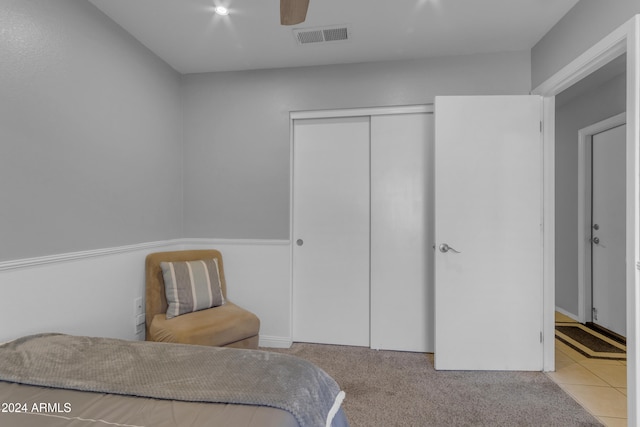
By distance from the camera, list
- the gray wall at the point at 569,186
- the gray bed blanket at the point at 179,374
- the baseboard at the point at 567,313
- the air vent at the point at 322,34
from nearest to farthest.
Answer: the gray bed blanket at the point at 179,374 → the air vent at the point at 322,34 → the gray wall at the point at 569,186 → the baseboard at the point at 567,313

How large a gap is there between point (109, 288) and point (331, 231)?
1707mm

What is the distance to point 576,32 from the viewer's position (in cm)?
205

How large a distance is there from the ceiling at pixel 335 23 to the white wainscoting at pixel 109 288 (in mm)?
1556

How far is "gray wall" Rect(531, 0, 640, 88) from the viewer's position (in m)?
1.71

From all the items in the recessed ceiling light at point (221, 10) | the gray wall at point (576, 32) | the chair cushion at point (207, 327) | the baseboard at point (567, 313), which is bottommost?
the baseboard at point (567, 313)

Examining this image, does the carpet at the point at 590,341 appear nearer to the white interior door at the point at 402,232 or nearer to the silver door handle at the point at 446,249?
the white interior door at the point at 402,232

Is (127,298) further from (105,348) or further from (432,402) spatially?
(432,402)

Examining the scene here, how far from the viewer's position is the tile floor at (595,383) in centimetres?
192

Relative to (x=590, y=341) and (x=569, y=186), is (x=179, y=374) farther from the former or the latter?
(x=569, y=186)

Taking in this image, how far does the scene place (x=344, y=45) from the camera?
8.34 ft

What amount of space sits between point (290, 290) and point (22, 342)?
1.82 metres

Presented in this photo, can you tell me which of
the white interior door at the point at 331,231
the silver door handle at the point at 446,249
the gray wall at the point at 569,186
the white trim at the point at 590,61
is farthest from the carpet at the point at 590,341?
the white trim at the point at 590,61

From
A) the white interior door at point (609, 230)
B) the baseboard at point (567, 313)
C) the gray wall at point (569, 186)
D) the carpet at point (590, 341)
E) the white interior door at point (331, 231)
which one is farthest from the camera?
the baseboard at point (567, 313)

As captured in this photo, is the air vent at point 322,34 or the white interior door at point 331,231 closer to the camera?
the air vent at point 322,34
